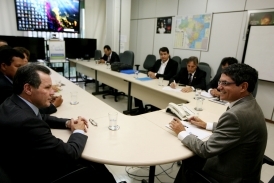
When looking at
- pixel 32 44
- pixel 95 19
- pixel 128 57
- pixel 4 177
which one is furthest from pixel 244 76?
pixel 95 19

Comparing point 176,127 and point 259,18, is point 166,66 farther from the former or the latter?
point 176,127

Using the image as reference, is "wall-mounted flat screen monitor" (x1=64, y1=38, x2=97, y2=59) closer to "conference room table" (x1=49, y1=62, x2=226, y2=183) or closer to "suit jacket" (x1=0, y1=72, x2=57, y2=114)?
"conference room table" (x1=49, y1=62, x2=226, y2=183)

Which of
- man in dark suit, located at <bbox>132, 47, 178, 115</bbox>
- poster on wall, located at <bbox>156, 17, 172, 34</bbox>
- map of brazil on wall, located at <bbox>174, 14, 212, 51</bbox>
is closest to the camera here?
man in dark suit, located at <bbox>132, 47, 178, 115</bbox>

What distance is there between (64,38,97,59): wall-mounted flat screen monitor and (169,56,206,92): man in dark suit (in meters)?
3.58

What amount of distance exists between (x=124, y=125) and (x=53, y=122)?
0.56 meters

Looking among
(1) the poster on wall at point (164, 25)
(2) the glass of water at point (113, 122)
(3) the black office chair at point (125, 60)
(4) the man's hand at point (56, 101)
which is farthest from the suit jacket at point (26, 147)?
(1) the poster on wall at point (164, 25)

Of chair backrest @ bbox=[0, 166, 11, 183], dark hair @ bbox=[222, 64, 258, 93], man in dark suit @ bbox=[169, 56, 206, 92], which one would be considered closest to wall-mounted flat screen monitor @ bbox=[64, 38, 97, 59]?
man in dark suit @ bbox=[169, 56, 206, 92]

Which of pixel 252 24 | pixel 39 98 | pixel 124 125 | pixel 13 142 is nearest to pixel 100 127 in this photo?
pixel 124 125

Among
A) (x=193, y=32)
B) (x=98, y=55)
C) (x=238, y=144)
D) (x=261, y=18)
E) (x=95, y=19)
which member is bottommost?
(x=238, y=144)

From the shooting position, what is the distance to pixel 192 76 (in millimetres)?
3131

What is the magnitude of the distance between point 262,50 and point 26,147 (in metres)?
4.01

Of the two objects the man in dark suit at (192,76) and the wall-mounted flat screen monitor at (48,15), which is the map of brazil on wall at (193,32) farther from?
the wall-mounted flat screen monitor at (48,15)

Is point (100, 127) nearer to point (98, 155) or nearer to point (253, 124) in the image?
point (98, 155)

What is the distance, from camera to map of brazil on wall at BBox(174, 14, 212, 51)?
14.4ft
